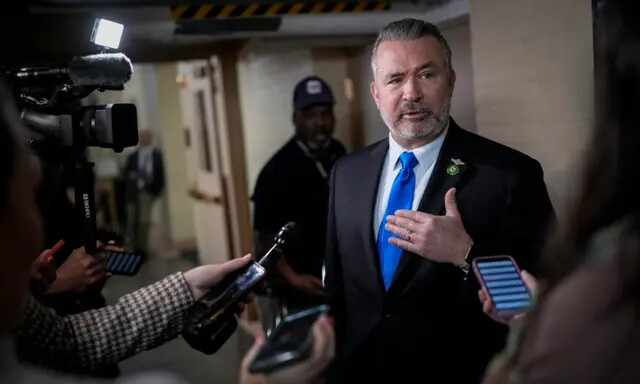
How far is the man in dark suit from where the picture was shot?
4.16 feet

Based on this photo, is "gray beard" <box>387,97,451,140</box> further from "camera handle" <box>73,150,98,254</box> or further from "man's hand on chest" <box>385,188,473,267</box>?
"camera handle" <box>73,150,98,254</box>

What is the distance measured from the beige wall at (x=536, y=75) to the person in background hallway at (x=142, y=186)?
3963mm

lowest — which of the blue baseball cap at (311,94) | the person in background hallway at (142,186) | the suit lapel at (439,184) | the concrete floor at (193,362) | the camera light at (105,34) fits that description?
the concrete floor at (193,362)

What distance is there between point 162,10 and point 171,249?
362 cm

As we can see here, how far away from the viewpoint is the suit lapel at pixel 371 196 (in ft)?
4.58

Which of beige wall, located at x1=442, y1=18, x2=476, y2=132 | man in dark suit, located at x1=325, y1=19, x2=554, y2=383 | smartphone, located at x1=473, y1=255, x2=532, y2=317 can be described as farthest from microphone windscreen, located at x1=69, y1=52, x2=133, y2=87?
beige wall, located at x1=442, y1=18, x2=476, y2=132

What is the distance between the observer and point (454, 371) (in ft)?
4.35

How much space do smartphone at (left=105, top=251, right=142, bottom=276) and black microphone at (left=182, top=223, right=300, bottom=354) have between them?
0.65m

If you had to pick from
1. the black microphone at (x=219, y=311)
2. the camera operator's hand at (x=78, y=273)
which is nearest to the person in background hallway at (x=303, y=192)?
the camera operator's hand at (x=78, y=273)

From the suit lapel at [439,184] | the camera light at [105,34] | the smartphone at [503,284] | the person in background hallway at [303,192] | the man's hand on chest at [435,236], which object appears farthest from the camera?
the person in background hallway at [303,192]

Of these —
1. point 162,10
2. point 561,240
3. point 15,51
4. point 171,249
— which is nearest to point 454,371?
point 561,240

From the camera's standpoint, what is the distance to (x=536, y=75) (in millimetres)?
1647

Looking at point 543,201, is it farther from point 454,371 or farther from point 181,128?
point 181,128

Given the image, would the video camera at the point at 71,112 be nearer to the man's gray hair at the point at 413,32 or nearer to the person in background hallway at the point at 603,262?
the man's gray hair at the point at 413,32
